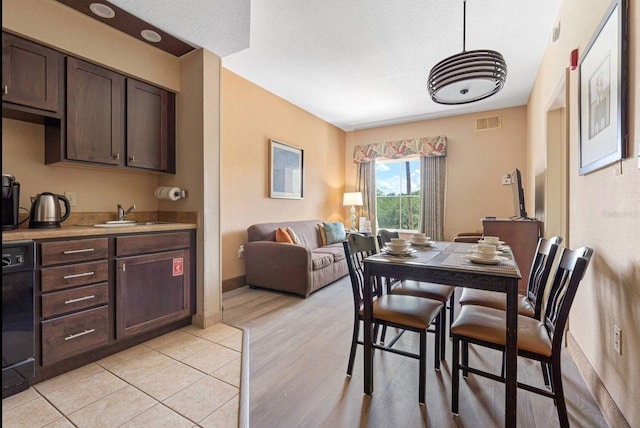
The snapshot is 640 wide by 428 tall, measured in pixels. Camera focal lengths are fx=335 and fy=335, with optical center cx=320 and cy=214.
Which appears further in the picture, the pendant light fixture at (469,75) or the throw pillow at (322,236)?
the throw pillow at (322,236)

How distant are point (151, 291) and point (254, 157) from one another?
232 centimetres

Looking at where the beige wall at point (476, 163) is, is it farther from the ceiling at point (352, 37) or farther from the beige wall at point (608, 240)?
the beige wall at point (608, 240)

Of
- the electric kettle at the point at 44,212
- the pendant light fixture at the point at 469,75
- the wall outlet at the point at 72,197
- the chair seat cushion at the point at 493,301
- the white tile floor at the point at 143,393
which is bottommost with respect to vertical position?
the white tile floor at the point at 143,393

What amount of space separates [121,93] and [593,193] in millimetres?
3486

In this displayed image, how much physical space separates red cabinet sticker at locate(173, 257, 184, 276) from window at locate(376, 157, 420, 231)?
4347 mm

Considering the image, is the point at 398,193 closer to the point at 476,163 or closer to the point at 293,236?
the point at 476,163

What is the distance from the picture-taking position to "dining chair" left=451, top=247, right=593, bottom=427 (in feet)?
5.26

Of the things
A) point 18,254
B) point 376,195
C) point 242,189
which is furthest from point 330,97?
point 18,254

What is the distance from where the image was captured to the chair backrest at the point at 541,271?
2.06m

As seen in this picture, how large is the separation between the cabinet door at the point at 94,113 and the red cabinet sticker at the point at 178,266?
930 mm

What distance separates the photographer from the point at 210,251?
3.01 m

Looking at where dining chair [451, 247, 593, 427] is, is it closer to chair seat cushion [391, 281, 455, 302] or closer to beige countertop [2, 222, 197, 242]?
chair seat cushion [391, 281, 455, 302]

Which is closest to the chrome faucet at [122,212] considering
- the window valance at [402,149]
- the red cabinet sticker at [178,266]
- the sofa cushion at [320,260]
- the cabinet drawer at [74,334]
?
the red cabinet sticker at [178,266]

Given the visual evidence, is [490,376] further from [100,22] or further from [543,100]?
[100,22]
